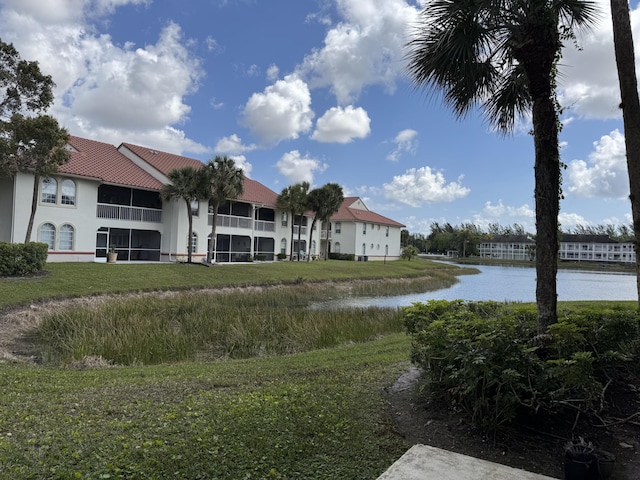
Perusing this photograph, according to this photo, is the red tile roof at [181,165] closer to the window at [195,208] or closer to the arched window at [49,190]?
the window at [195,208]

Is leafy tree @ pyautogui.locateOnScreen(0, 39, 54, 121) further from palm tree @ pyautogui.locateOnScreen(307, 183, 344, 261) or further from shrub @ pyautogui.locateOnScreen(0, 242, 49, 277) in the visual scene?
palm tree @ pyautogui.locateOnScreen(307, 183, 344, 261)

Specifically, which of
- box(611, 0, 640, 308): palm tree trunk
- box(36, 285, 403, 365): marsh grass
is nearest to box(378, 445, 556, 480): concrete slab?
box(611, 0, 640, 308): palm tree trunk

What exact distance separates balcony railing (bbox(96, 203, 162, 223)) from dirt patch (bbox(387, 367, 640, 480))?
27150 millimetres

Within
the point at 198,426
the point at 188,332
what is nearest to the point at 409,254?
the point at 188,332

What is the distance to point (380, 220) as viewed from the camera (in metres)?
59.2

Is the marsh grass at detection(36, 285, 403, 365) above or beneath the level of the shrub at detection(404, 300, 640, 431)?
beneath

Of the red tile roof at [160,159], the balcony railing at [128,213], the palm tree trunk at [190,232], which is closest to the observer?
the balcony railing at [128,213]

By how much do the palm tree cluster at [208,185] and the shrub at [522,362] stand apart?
25806mm

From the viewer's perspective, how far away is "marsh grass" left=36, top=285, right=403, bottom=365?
31.8 feet

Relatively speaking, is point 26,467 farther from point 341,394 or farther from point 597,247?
point 597,247

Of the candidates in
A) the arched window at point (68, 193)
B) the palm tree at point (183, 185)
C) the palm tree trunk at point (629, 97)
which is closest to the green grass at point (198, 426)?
the palm tree trunk at point (629, 97)

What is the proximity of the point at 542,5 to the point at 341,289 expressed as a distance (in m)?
23.5

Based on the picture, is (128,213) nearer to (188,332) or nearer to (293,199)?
(293,199)

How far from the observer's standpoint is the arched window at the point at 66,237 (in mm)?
25156
